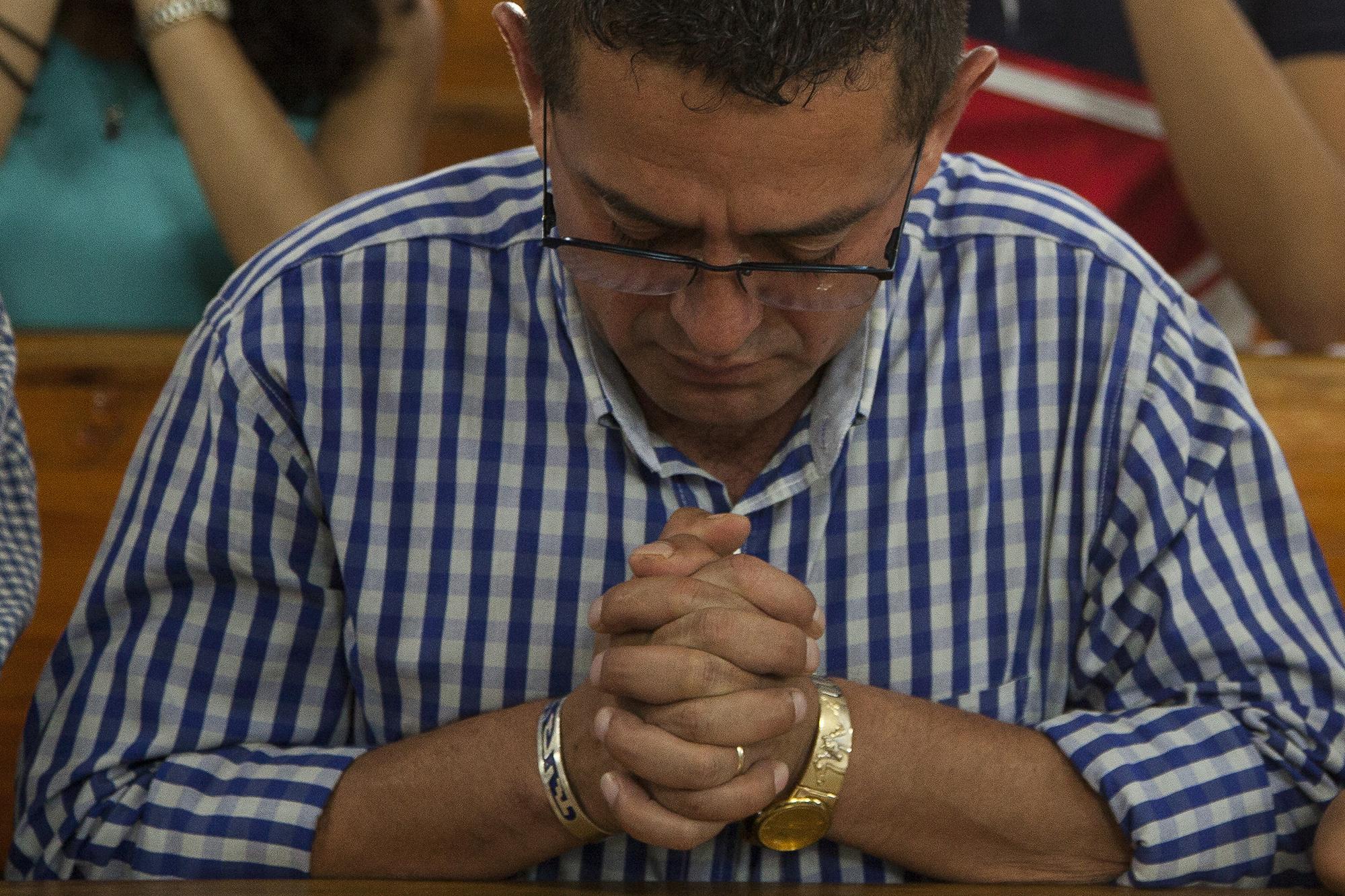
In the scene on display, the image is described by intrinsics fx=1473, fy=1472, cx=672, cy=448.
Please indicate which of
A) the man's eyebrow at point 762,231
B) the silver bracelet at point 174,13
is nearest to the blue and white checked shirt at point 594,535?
the man's eyebrow at point 762,231

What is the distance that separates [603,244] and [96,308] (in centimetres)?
100

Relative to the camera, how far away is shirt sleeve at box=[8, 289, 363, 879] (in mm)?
1116

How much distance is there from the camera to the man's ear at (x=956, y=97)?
1078 mm

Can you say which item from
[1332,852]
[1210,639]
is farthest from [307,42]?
[1332,852]

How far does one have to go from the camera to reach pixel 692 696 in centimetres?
100

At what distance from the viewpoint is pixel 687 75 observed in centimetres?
92

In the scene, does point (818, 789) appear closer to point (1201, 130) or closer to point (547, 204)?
point (547, 204)

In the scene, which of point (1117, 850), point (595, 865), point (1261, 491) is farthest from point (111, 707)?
point (1261, 491)

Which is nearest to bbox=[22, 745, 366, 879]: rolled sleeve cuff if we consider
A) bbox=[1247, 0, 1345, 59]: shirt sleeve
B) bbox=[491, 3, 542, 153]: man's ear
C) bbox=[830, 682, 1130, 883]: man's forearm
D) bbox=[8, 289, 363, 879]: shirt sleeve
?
bbox=[8, 289, 363, 879]: shirt sleeve

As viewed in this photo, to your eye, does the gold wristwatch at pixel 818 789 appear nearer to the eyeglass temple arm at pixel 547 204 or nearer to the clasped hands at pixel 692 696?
the clasped hands at pixel 692 696

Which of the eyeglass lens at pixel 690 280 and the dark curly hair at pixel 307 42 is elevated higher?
the dark curly hair at pixel 307 42

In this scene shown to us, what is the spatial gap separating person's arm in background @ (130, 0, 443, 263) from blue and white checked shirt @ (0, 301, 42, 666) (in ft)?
1.91

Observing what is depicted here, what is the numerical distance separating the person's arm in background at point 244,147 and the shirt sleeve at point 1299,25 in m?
1.15

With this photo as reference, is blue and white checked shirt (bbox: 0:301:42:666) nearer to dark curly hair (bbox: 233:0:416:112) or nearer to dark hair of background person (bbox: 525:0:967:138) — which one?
dark hair of background person (bbox: 525:0:967:138)
